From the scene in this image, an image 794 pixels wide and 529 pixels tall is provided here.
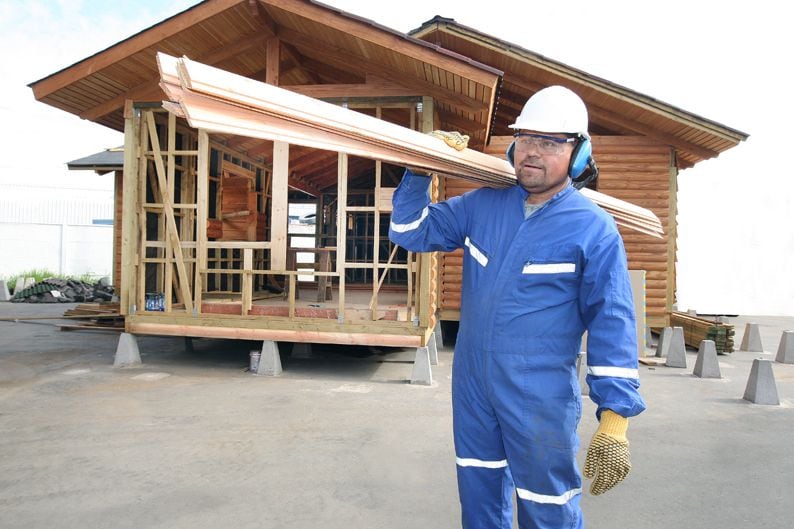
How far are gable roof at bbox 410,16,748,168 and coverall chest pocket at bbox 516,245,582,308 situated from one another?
855 centimetres

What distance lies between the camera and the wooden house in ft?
24.1

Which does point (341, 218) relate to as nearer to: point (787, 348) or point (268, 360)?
point (268, 360)

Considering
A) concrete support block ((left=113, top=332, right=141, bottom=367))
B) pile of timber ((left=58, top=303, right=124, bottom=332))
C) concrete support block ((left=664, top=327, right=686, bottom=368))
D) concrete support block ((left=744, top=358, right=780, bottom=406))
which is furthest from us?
pile of timber ((left=58, top=303, right=124, bottom=332))

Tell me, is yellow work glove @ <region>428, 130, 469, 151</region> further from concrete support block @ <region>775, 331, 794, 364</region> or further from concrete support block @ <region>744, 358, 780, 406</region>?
concrete support block @ <region>775, 331, 794, 364</region>

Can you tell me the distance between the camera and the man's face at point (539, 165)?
2566 millimetres

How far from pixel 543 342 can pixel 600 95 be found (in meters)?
8.99

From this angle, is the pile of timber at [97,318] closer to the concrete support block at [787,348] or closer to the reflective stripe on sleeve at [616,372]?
the reflective stripe on sleeve at [616,372]

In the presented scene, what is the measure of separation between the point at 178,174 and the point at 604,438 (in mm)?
8882

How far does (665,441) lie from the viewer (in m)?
5.21

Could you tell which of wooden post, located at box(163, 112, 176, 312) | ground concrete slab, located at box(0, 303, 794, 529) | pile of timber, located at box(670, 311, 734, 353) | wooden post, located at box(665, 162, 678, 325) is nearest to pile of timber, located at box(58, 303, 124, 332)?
ground concrete slab, located at box(0, 303, 794, 529)

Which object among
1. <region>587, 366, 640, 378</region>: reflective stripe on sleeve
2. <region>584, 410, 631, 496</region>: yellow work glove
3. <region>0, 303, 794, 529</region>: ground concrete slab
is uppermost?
<region>587, 366, 640, 378</region>: reflective stripe on sleeve

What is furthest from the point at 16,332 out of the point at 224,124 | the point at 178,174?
the point at 224,124

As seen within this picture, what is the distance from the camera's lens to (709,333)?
34.7 ft

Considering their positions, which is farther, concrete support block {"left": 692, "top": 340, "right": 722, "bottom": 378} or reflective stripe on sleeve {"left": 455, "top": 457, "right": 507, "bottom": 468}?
concrete support block {"left": 692, "top": 340, "right": 722, "bottom": 378}
